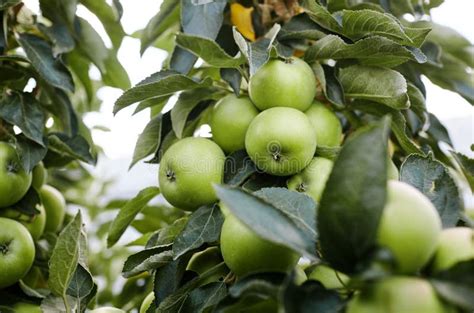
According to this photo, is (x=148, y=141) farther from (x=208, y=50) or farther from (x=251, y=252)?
Result: (x=251, y=252)

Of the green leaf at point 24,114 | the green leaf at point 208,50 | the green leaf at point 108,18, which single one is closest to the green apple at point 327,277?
the green leaf at point 208,50

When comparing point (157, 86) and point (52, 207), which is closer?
point (157, 86)

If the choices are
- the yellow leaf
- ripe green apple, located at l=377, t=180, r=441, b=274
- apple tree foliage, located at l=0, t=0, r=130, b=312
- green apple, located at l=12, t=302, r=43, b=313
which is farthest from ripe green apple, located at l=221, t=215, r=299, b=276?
the yellow leaf

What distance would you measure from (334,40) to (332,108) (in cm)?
17

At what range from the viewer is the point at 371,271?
19.4 inches

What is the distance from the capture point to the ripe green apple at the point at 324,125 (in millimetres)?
962

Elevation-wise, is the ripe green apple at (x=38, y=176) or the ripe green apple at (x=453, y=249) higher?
the ripe green apple at (x=453, y=249)

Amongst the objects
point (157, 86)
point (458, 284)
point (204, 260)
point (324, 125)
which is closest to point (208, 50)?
point (157, 86)

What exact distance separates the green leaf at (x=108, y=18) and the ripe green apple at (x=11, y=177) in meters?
0.43

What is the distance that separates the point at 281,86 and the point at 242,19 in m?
0.36

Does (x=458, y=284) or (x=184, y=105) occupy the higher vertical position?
(x=458, y=284)

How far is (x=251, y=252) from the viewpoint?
2.27 ft

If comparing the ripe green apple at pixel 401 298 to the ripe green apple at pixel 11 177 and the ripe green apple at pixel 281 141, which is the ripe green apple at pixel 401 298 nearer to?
the ripe green apple at pixel 281 141

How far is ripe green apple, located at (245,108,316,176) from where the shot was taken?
864mm
